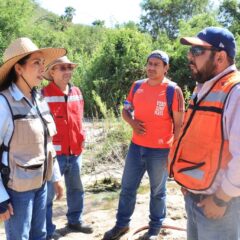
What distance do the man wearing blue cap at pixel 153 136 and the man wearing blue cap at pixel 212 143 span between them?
144 cm

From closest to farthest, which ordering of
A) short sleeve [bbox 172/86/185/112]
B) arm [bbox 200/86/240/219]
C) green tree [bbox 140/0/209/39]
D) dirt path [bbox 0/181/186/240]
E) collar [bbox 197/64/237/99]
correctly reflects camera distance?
arm [bbox 200/86/240/219] < collar [bbox 197/64/237/99] < short sleeve [bbox 172/86/185/112] < dirt path [bbox 0/181/186/240] < green tree [bbox 140/0/209/39]

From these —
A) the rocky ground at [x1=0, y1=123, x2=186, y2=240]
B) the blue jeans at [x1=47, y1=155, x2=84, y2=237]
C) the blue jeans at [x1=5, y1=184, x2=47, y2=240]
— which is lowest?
the rocky ground at [x1=0, y1=123, x2=186, y2=240]

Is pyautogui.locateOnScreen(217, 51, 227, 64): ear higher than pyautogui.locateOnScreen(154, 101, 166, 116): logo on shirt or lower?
higher

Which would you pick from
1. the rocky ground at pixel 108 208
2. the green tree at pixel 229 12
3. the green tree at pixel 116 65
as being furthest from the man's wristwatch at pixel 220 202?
the green tree at pixel 229 12

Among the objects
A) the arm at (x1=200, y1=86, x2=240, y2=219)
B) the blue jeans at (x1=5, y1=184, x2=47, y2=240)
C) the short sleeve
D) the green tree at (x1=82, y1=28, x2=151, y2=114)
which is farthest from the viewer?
the green tree at (x1=82, y1=28, x2=151, y2=114)

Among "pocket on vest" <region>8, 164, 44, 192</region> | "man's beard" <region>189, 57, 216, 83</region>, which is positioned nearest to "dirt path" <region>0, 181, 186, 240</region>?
"pocket on vest" <region>8, 164, 44, 192</region>

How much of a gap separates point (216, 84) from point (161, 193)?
199 cm

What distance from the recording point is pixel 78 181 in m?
4.33

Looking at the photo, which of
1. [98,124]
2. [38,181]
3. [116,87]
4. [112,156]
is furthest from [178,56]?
[38,181]

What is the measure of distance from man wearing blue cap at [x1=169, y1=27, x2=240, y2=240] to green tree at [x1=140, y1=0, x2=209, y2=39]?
30029 mm

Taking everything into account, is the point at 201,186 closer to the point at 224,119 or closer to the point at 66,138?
the point at 224,119

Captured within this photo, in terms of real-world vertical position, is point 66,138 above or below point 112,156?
above

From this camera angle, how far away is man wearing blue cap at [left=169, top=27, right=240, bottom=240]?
7.16ft

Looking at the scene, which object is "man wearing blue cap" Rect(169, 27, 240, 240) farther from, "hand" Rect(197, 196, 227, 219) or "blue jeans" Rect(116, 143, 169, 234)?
"blue jeans" Rect(116, 143, 169, 234)
